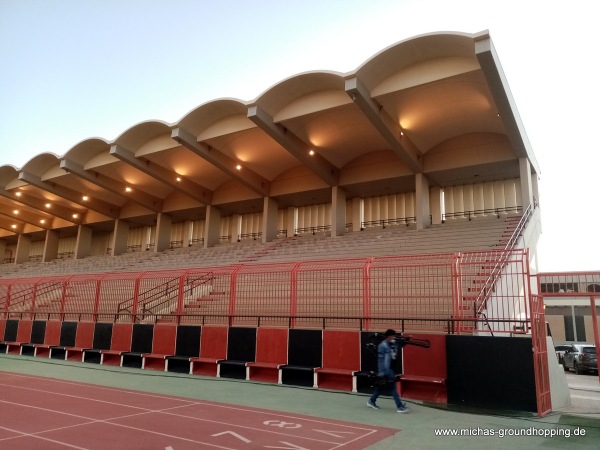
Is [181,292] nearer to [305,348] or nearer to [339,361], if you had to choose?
[305,348]

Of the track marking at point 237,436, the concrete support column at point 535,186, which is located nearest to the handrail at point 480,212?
the concrete support column at point 535,186

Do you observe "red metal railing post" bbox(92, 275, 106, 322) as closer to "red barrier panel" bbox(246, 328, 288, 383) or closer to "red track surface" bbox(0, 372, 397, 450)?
"red track surface" bbox(0, 372, 397, 450)

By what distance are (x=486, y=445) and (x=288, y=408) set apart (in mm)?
3623

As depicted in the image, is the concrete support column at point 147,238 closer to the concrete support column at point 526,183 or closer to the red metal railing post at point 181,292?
the red metal railing post at point 181,292

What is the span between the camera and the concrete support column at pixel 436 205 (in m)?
25.9

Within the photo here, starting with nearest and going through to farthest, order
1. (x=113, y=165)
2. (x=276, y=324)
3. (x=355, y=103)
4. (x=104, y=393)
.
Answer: (x=104, y=393)
(x=276, y=324)
(x=355, y=103)
(x=113, y=165)

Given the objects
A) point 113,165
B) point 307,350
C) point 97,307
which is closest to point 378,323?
point 307,350

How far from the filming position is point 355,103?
65.6 ft

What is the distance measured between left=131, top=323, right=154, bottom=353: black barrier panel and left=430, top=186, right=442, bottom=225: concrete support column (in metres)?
17.1

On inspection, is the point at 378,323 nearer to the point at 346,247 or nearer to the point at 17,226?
the point at 346,247

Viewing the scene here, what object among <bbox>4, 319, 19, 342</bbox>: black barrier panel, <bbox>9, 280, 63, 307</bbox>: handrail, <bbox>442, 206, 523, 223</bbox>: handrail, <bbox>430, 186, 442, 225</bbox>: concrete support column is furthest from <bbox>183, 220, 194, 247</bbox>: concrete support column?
<bbox>442, 206, 523, 223</bbox>: handrail

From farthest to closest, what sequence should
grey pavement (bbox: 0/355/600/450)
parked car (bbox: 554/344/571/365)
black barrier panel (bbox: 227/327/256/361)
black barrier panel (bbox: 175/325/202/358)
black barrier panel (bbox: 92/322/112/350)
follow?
1. parked car (bbox: 554/344/571/365)
2. black barrier panel (bbox: 92/322/112/350)
3. black barrier panel (bbox: 175/325/202/358)
4. black barrier panel (bbox: 227/327/256/361)
5. grey pavement (bbox: 0/355/600/450)

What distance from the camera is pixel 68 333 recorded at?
17.3m

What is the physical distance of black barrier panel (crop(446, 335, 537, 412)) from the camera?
8.27 metres
